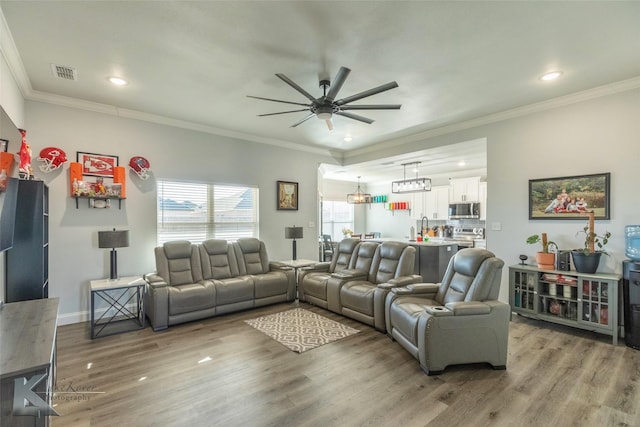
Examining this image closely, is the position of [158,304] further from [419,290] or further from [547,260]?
[547,260]

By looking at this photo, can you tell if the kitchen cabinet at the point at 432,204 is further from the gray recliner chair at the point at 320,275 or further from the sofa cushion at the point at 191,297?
the sofa cushion at the point at 191,297

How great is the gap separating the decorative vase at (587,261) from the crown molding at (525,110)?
1.92m

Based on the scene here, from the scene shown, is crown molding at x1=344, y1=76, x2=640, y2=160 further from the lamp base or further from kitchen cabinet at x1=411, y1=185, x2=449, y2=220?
the lamp base

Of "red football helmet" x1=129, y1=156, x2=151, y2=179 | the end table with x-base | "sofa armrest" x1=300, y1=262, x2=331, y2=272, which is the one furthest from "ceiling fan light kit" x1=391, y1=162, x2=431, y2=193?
the end table with x-base

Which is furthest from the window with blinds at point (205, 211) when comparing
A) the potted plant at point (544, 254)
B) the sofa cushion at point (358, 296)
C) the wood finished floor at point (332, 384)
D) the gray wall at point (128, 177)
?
the potted plant at point (544, 254)

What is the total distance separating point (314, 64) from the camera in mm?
3082

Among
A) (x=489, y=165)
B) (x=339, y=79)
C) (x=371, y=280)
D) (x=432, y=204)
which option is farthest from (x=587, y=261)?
(x=432, y=204)

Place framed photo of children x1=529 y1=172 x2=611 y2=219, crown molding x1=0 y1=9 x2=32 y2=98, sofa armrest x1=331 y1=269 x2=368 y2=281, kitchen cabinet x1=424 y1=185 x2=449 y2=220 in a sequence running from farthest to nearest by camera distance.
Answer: kitchen cabinet x1=424 y1=185 x2=449 y2=220 → sofa armrest x1=331 y1=269 x2=368 y2=281 → framed photo of children x1=529 y1=172 x2=611 y2=219 → crown molding x1=0 y1=9 x2=32 y2=98

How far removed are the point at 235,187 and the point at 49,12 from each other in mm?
3512

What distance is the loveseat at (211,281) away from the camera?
155 inches

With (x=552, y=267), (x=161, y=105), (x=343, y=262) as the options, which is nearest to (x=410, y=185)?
(x=343, y=262)

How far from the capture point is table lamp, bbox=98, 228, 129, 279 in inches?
149

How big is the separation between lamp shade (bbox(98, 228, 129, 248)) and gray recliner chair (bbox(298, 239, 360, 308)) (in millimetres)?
2594

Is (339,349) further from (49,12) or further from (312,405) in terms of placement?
(49,12)
